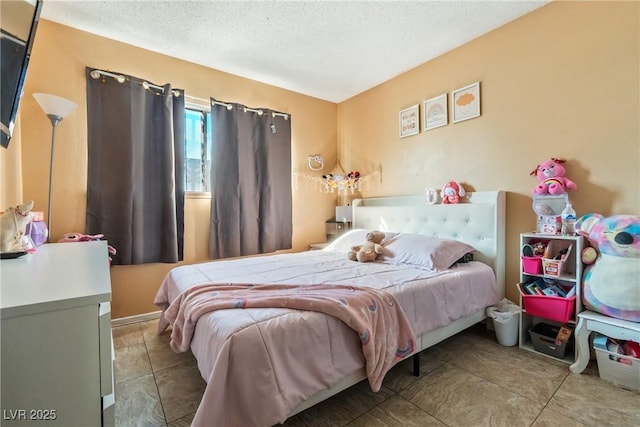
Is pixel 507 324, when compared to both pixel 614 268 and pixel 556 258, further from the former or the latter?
pixel 614 268

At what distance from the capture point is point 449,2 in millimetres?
2174

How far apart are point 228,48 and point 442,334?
10.1 ft

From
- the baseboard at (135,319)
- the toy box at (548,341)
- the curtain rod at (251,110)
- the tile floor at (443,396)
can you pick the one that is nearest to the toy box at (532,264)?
the toy box at (548,341)

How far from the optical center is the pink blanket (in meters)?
1.38

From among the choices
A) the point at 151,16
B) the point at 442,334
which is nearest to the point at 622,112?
the point at 442,334

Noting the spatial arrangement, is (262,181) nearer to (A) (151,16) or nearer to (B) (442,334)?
(A) (151,16)

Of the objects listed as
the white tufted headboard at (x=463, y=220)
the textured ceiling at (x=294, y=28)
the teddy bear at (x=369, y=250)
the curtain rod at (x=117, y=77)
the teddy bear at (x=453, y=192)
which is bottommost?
the teddy bear at (x=369, y=250)

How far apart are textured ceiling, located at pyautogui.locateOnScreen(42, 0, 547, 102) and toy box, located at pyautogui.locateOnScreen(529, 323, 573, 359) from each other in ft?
8.21

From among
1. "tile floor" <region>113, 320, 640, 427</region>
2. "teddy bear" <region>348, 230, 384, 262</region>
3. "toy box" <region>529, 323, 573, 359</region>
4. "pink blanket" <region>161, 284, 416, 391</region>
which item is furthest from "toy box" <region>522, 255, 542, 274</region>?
"pink blanket" <region>161, 284, 416, 391</region>

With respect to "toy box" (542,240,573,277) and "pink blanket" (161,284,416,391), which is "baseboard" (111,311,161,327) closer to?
"pink blanket" (161,284,416,391)

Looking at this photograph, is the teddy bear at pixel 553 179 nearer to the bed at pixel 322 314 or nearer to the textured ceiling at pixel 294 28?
the bed at pixel 322 314

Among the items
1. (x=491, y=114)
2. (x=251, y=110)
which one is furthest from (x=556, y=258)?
(x=251, y=110)

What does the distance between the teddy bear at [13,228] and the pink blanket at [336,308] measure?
78 cm

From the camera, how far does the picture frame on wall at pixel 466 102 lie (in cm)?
263
